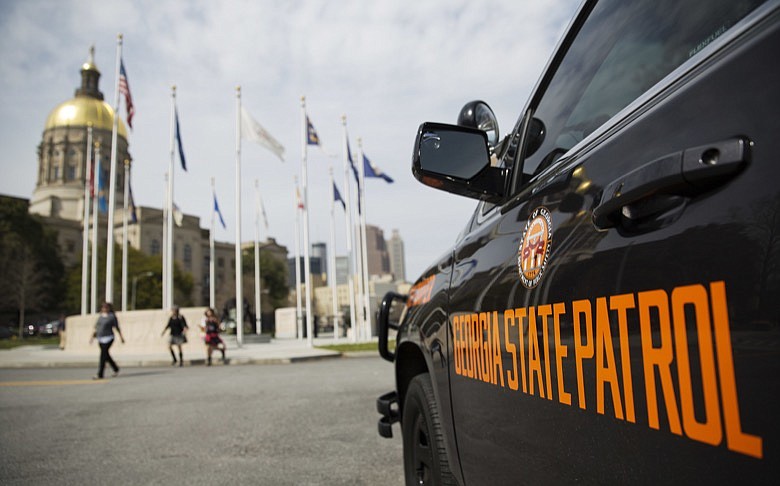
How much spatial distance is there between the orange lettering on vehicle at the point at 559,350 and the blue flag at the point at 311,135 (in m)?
20.0

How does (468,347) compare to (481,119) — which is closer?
(468,347)

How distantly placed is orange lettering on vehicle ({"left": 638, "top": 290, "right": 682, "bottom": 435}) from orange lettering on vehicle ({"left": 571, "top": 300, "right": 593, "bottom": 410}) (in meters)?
0.15

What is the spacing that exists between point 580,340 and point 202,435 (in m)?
4.82

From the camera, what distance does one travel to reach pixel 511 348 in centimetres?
143

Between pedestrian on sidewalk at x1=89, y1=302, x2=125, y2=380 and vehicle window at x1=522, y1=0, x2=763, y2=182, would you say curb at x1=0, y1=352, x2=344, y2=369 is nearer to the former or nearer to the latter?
pedestrian on sidewalk at x1=89, y1=302, x2=125, y2=380

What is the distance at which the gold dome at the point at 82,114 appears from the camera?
243 feet

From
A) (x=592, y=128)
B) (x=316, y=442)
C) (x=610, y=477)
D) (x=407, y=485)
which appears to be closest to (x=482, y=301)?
(x=592, y=128)

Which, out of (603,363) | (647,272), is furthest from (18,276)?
(647,272)

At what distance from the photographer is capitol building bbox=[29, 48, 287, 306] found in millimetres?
75562

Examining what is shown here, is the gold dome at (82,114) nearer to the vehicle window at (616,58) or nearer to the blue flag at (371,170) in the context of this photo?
the blue flag at (371,170)

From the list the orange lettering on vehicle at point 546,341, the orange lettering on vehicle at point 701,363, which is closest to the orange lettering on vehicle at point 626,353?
the orange lettering on vehicle at point 701,363

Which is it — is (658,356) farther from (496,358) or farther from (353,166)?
(353,166)

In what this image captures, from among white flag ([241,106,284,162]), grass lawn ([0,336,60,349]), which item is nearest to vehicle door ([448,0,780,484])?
white flag ([241,106,284,162])

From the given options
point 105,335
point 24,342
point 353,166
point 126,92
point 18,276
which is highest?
point 126,92
